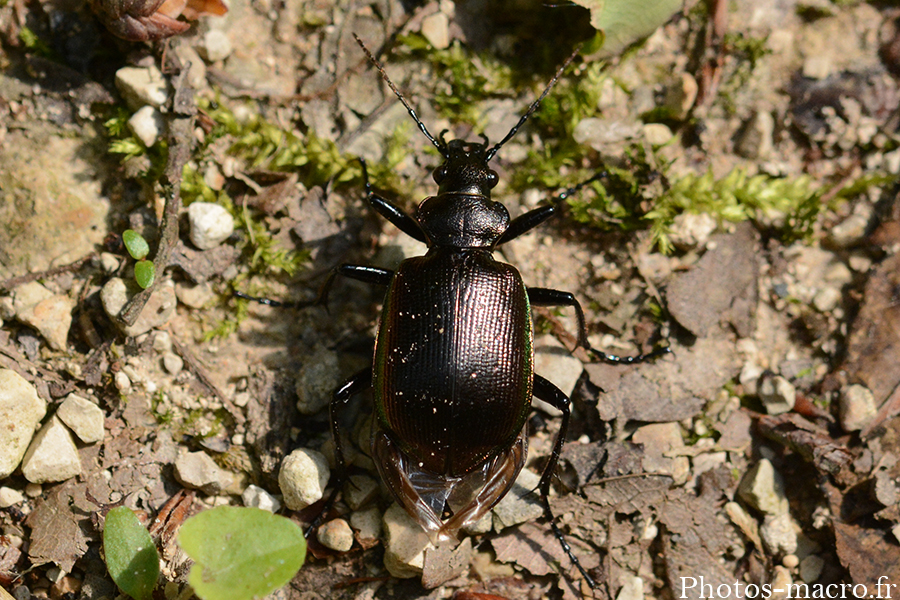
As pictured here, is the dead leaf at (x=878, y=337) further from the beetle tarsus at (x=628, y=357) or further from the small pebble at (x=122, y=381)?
the small pebble at (x=122, y=381)

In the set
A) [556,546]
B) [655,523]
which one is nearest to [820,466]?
[655,523]

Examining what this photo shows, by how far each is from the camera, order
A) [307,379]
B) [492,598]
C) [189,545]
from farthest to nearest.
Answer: [307,379], [492,598], [189,545]

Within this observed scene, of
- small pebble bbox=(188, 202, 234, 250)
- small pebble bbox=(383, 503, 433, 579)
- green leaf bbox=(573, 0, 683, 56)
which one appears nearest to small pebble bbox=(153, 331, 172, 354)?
small pebble bbox=(188, 202, 234, 250)

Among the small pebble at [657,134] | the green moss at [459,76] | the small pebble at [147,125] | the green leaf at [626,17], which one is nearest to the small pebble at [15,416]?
the small pebble at [147,125]

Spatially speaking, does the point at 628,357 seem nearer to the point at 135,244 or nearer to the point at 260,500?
the point at 260,500

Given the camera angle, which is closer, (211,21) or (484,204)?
(484,204)

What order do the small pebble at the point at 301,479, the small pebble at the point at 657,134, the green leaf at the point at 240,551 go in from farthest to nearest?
the small pebble at the point at 657,134 < the small pebble at the point at 301,479 < the green leaf at the point at 240,551

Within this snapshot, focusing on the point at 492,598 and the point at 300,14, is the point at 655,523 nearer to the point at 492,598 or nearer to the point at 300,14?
the point at 492,598
